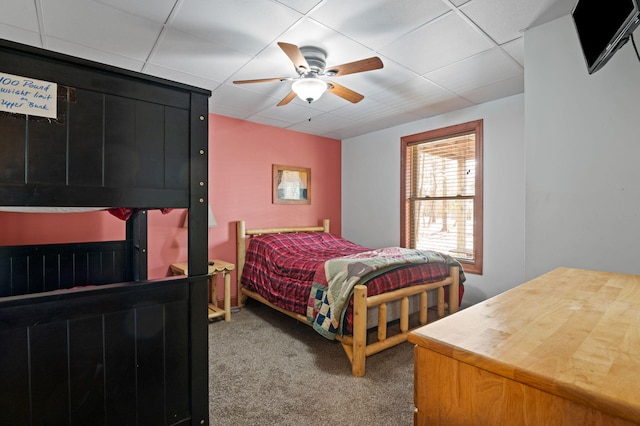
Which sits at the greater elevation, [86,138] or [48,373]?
[86,138]

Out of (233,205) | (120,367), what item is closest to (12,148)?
(120,367)

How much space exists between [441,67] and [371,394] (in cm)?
256

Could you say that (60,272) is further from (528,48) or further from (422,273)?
(528,48)

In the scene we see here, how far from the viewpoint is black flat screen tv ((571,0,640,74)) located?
1.15 m

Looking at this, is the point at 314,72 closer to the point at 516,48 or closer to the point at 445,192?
the point at 516,48

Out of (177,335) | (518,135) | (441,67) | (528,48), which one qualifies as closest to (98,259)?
(177,335)

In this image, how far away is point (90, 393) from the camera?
0.89m

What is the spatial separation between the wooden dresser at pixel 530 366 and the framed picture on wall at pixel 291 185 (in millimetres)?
3661

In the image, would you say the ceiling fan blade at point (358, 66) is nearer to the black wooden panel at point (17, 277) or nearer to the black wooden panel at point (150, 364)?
the black wooden panel at point (150, 364)

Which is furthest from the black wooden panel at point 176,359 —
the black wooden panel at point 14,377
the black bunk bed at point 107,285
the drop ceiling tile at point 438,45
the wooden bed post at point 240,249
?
the wooden bed post at point 240,249

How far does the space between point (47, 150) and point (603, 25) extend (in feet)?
6.86

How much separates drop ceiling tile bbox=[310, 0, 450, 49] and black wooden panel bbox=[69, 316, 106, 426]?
195 cm

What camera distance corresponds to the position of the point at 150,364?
0.98 m

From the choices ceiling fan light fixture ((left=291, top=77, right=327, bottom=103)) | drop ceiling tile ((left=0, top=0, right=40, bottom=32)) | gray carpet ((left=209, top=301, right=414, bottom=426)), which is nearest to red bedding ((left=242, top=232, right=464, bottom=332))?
gray carpet ((left=209, top=301, right=414, bottom=426))
